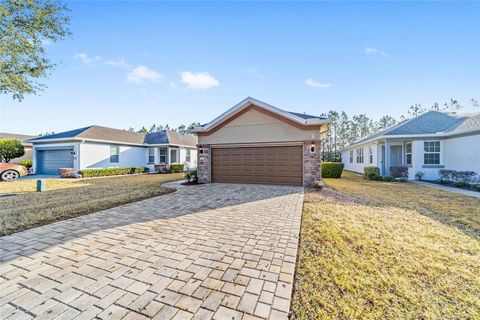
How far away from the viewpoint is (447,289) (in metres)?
2.62

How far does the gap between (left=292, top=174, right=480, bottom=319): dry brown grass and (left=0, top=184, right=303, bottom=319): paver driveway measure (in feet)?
1.25

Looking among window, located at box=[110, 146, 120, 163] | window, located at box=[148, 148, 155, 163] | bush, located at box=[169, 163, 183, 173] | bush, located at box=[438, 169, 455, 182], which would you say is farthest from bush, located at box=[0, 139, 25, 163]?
bush, located at box=[438, 169, 455, 182]

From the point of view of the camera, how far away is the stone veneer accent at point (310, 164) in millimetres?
10141

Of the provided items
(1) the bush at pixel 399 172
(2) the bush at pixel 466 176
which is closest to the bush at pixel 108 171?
(1) the bush at pixel 399 172

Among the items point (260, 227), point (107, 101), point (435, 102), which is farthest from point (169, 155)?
point (435, 102)

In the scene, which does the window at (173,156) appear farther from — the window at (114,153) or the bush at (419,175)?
the bush at (419,175)

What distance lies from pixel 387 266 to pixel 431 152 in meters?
15.4

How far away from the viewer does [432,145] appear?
545 inches

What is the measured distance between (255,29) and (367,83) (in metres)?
10.2

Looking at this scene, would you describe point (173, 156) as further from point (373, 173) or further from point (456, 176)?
point (456, 176)

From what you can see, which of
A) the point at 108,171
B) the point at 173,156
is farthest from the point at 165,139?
the point at 108,171

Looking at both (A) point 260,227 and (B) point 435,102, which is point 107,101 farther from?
(B) point 435,102

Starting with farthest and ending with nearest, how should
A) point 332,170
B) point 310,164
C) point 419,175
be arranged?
point 332,170 → point 419,175 → point 310,164

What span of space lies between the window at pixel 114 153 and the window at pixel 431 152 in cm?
2596
